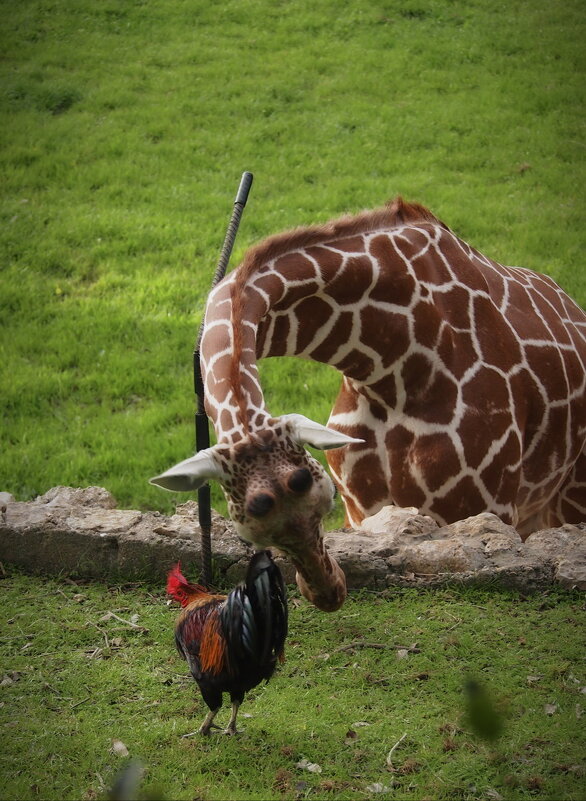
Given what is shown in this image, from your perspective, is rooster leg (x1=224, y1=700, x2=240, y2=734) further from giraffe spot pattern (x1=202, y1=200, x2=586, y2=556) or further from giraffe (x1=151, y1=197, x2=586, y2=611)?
giraffe spot pattern (x1=202, y1=200, x2=586, y2=556)

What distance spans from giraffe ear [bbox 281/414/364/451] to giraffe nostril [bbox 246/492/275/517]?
0.83ft

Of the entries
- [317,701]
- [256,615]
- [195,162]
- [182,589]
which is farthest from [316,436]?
[195,162]

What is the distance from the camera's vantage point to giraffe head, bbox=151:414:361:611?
3205mm

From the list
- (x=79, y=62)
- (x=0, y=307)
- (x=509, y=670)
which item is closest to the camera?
(x=509, y=670)

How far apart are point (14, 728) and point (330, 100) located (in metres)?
9.51

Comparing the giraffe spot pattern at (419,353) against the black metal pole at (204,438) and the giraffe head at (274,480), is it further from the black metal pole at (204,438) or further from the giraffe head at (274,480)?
the giraffe head at (274,480)

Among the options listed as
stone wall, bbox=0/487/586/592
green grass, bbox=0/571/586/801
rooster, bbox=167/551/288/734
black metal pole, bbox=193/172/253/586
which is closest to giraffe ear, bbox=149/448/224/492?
rooster, bbox=167/551/288/734

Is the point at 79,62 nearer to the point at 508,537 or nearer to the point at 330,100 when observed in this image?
the point at 330,100

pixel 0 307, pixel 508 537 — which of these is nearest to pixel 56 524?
pixel 508 537

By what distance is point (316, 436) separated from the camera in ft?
10.8

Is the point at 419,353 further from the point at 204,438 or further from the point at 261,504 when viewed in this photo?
the point at 261,504

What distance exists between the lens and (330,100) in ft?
38.3

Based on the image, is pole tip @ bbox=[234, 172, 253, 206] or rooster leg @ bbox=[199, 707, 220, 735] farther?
pole tip @ bbox=[234, 172, 253, 206]

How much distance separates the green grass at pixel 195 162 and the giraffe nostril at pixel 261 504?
3.67m
